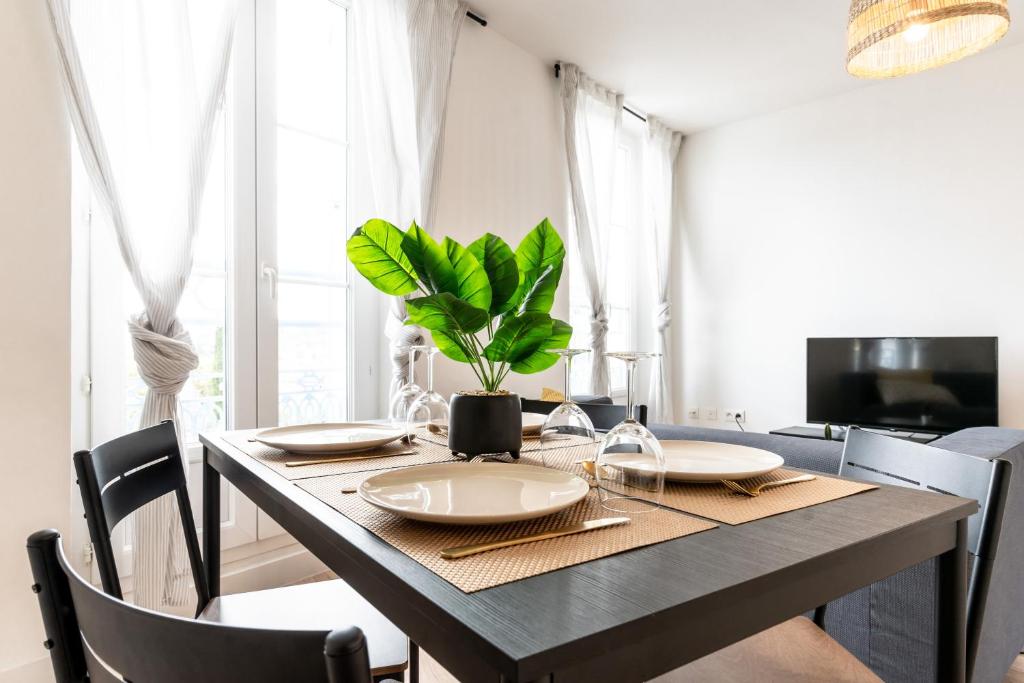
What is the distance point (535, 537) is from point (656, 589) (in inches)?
6.2

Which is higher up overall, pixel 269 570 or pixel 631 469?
pixel 631 469

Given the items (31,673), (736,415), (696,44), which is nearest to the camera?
(31,673)

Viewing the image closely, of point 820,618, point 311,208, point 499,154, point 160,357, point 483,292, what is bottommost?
point 820,618

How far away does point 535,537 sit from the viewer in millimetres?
607

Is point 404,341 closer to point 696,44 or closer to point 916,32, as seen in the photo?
point 916,32

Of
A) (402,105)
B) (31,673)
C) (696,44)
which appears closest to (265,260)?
(402,105)

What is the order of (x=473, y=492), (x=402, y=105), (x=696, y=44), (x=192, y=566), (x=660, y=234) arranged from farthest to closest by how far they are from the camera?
1. (x=660, y=234)
2. (x=696, y=44)
3. (x=402, y=105)
4. (x=192, y=566)
5. (x=473, y=492)

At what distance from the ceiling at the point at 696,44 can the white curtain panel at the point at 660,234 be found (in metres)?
0.39

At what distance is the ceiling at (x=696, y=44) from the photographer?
2988 millimetres

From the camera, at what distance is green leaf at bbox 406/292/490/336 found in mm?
846

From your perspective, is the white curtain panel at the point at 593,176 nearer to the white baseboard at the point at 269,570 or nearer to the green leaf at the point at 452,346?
the white baseboard at the point at 269,570

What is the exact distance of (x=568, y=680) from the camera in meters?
0.40

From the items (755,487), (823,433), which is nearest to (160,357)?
(755,487)

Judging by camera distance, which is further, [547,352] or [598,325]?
[598,325]
